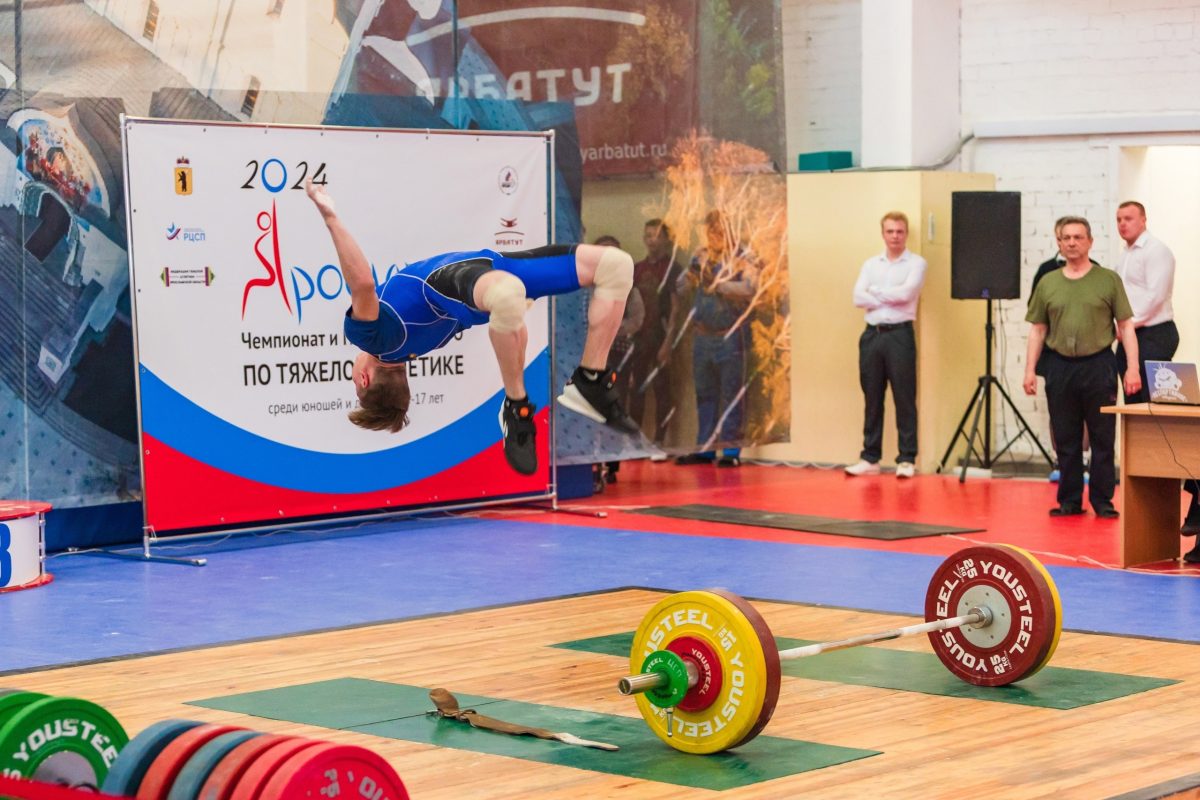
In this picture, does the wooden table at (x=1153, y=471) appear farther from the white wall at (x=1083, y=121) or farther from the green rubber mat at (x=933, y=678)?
the white wall at (x=1083, y=121)

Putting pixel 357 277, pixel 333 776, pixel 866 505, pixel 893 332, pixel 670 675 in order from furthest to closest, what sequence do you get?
pixel 893 332 → pixel 866 505 → pixel 357 277 → pixel 670 675 → pixel 333 776

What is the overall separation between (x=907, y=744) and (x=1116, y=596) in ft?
9.15

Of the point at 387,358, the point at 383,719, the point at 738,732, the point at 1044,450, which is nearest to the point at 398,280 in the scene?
the point at 387,358

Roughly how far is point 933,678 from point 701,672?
4.26 ft

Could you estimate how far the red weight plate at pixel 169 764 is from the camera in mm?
3500

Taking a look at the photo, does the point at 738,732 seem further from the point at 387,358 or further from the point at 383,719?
the point at 387,358

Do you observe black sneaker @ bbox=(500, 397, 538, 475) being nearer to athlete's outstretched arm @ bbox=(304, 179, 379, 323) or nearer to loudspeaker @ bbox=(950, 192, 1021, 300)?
athlete's outstretched arm @ bbox=(304, 179, 379, 323)

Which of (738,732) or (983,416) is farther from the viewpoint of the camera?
(983,416)

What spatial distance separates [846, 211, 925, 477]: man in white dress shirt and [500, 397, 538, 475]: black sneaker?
18.2 ft

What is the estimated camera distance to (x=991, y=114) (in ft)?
40.5

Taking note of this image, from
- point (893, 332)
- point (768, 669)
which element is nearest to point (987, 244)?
point (893, 332)

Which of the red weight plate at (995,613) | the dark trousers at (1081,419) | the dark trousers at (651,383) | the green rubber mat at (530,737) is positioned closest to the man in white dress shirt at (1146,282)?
the dark trousers at (1081,419)

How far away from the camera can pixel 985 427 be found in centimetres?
1191

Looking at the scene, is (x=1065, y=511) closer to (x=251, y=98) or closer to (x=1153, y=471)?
(x=1153, y=471)
